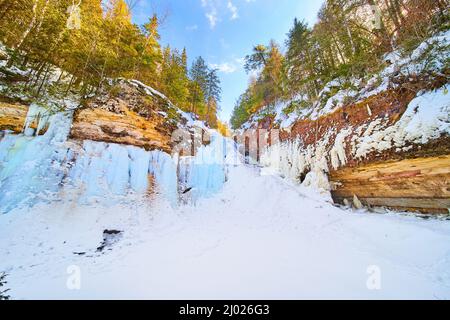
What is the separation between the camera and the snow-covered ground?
11.5ft

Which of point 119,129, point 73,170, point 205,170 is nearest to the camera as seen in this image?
point 73,170

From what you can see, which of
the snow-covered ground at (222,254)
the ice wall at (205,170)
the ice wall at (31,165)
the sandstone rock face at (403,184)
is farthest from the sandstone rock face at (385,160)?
the ice wall at (31,165)

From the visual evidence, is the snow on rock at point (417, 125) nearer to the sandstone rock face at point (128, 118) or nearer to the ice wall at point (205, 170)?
the ice wall at point (205, 170)

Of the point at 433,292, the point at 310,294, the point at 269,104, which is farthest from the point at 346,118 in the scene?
the point at 269,104

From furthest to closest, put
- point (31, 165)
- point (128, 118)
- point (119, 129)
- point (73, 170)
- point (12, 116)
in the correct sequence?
1. point (128, 118)
2. point (119, 129)
3. point (73, 170)
4. point (12, 116)
5. point (31, 165)

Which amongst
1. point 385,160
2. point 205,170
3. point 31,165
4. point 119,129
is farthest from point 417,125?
point 31,165

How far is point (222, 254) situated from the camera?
5.10 meters

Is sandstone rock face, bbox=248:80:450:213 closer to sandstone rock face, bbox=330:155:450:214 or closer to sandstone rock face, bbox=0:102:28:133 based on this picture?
sandstone rock face, bbox=330:155:450:214

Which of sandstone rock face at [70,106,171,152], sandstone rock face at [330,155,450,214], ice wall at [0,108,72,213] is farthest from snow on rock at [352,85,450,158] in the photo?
ice wall at [0,108,72,213]

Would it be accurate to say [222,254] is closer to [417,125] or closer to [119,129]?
[417,125]

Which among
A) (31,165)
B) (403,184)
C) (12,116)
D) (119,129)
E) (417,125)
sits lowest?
(403,184)

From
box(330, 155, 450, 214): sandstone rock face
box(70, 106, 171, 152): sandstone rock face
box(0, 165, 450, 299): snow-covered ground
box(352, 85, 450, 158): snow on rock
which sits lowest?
box(0, 165, 450, 299): snow-covered ground

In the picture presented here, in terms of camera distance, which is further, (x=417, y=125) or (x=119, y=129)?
A: (x=119, y=129)
